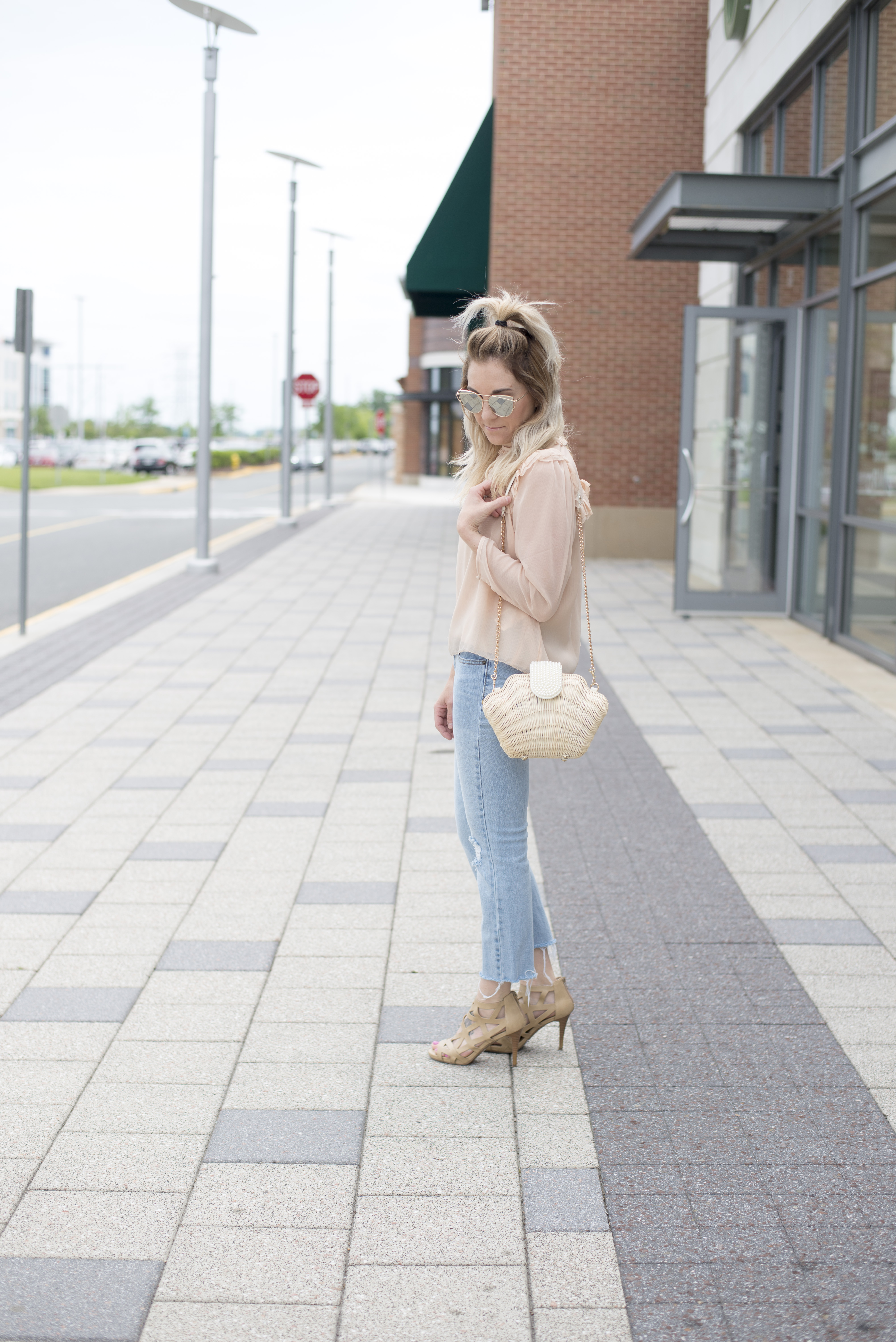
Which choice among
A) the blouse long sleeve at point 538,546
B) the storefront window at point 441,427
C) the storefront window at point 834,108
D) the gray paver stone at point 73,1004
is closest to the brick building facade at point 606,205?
the storefront window at point 834,108

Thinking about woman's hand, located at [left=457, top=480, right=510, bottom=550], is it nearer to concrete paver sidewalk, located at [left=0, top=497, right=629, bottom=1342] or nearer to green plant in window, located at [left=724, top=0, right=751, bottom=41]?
concrete paver sidewalk, located at [left=0, top=497, right=629, bottom=1342]

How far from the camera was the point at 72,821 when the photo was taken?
18.9 feet

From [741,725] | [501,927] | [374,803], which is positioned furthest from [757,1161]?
[741,725]

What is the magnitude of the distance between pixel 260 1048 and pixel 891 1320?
1.68 m

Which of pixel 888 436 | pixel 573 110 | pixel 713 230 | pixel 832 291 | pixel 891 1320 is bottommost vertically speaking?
pixel 891 1320

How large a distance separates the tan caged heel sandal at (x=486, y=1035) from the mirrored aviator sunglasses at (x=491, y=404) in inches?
55.5

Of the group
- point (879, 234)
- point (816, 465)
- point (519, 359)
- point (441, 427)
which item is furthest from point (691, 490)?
point (441, 427)

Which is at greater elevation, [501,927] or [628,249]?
[628,249]

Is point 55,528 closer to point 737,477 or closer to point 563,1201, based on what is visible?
point 737,477

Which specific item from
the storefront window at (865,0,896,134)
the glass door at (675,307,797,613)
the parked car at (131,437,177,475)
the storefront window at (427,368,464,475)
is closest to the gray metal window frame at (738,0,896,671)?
the storefront window at (865,0,896,134)

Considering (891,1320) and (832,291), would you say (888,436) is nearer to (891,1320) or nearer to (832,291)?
(832,291)

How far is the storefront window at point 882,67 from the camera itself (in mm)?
9680

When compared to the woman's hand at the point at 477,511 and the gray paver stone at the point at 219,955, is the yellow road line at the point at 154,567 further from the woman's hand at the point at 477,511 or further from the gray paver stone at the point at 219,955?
the woman's hand at the point at 477,511

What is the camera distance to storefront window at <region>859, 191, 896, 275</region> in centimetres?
977
